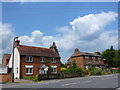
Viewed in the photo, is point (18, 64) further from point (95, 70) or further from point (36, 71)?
point (95, 70)

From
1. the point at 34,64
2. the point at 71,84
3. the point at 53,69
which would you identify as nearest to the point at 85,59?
the point at 53,69

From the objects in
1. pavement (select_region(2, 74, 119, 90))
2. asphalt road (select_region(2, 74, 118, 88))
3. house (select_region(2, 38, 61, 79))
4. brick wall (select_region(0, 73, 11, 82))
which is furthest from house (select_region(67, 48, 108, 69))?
asphalt road (select_region(2, 74, 118, 88))

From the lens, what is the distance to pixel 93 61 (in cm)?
5584

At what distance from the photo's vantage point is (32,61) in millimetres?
36844

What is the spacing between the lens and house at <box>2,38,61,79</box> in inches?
1384

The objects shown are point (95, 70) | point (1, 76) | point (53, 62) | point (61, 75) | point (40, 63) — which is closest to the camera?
point (1, 76)

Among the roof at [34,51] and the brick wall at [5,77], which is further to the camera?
the roof at [34,51]

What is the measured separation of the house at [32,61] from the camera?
115 feet

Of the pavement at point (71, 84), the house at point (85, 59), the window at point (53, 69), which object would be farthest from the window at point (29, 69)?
the house at point (85, 59)

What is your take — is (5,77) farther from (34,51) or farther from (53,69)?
(53,69)

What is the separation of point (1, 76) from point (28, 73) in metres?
9.00

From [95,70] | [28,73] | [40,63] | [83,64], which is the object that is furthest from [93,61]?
[28,73]

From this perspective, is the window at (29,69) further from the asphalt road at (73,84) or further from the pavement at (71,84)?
the asphalt road at (73,84)

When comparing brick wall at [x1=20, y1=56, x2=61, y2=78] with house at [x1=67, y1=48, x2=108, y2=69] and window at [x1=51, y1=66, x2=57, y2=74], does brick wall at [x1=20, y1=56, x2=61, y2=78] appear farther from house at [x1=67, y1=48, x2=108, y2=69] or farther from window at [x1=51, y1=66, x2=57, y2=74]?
house at [x1=67, y1=48, x2=108, y2=69]
